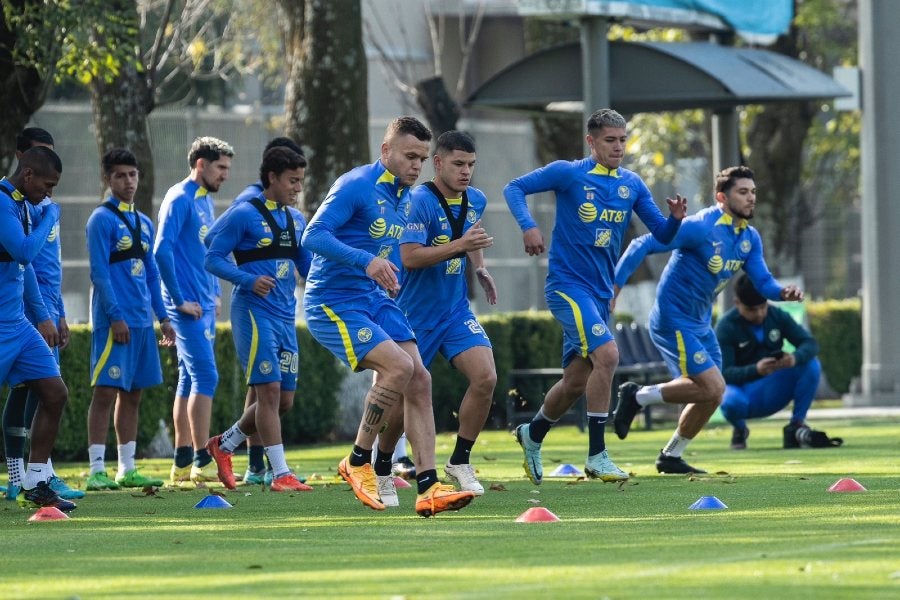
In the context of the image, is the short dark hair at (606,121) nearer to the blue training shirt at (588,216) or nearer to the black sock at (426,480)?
the blue training shirt at (588,216)

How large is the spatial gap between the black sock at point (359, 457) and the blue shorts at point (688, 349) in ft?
11.9

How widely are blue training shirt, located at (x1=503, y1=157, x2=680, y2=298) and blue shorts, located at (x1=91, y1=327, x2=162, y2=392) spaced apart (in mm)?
2796

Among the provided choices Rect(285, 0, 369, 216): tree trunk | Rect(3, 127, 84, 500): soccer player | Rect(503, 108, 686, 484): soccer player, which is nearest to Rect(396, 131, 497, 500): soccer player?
Rect(503, 108, 686, 484): soccer player

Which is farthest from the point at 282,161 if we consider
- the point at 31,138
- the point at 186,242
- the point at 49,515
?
the point at 49,515

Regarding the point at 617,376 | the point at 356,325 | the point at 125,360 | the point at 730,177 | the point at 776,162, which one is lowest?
the point at 617,376

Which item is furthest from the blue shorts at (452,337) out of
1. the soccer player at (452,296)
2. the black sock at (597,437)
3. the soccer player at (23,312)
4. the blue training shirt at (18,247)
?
the blue training shirt at (18,247)

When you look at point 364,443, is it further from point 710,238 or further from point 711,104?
point 711,104

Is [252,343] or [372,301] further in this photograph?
[252,343]

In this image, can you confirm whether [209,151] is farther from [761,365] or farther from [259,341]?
[761,365]

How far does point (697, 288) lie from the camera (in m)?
13.7

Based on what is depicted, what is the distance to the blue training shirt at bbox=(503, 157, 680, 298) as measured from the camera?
1223 centimetres

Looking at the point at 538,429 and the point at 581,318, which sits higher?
the point at 581,318

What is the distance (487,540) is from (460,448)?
2751 mm

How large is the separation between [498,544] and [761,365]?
795cm
